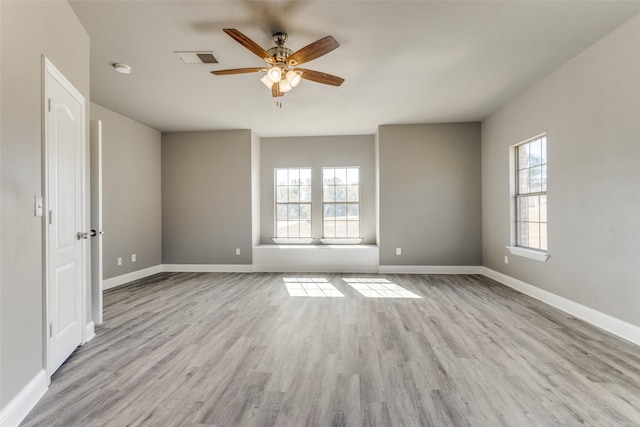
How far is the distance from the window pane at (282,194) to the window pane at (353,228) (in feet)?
4.76

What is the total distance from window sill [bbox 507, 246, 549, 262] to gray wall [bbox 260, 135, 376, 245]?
251 cm

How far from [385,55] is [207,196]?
429cm

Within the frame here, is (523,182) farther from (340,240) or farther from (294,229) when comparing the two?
(294,229)

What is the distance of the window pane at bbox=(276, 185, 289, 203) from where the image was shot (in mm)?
6441

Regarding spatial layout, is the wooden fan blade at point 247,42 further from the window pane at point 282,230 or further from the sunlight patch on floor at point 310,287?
the window pane at point 282,230

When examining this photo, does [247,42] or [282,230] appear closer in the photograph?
[247,42]

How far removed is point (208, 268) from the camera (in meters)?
5.90

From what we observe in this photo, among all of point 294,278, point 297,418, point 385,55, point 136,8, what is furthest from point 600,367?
point 136,8

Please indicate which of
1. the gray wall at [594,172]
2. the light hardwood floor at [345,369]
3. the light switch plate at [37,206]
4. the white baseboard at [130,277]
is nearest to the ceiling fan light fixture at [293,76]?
the light switch plate at [37,206]

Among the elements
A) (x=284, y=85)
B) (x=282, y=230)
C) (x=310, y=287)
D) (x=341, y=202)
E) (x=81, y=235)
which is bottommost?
(x=310, y=287)

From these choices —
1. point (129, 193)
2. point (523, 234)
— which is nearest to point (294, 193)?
point (129, 193)

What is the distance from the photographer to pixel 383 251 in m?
5.64

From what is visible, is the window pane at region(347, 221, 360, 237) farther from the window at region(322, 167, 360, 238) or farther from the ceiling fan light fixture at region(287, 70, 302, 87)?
the ceiling fan light fixture at region(287, 70, 302, 87)

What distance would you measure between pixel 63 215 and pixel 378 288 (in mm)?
3802
